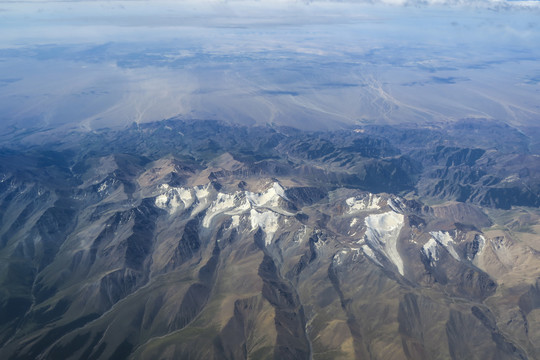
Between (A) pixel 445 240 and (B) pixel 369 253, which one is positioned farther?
(A) pixel 445 240

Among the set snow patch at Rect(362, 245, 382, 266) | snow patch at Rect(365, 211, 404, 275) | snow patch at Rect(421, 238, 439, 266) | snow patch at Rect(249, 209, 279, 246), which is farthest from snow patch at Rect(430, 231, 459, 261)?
snow patch at Rect(249, 209, 279, 246)

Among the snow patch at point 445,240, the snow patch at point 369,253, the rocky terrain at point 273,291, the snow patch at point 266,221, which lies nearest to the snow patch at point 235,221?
the rocky terrain at point 273,291

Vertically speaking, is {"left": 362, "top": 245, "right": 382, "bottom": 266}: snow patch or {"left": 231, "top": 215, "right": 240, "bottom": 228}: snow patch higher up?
{"left": 362, "top": 245, "right": 382, "bottom": 266}: snow patch

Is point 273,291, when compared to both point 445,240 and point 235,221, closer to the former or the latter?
point 235,221

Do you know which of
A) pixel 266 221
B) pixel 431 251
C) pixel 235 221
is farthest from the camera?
pixel 235 221

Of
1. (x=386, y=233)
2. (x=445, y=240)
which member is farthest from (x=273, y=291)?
(x=445, y=240)

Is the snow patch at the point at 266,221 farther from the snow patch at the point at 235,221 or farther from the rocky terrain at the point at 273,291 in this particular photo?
the snow patch at the point at 235,221

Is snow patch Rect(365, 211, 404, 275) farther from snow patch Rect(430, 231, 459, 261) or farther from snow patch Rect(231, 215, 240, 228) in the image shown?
snow patch Rect(231, 215, 240, 228)
